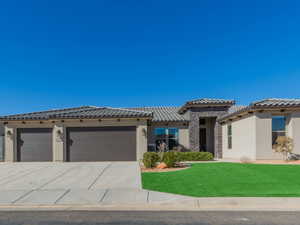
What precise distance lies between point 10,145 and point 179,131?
13.5m

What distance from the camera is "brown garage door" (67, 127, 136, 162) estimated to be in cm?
1441

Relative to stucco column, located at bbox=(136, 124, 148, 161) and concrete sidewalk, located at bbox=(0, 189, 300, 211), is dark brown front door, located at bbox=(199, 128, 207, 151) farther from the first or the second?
concrete sidewalk, located at bbox=(0, 189, 300, 211)

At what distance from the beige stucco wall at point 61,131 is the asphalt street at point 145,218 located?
30.9 feet

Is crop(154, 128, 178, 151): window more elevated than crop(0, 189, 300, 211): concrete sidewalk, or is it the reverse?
crop(154, 128, 178, 151): window

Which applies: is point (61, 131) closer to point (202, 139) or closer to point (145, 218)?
point (145, 218)

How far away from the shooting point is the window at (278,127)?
39.8 ft

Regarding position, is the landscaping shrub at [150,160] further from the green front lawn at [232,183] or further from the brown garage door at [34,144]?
the brown garage door at [34,144]

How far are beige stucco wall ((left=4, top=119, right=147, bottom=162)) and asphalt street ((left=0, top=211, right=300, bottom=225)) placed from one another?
9.41m

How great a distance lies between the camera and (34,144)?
14812 mm

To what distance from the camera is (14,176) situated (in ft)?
30.7

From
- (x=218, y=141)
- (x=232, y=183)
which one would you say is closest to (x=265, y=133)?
(x=218, y=141)

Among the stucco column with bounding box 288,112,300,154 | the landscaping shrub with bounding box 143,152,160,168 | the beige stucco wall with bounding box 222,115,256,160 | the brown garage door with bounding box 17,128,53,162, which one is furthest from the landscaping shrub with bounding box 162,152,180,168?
the brown garage door with bounding box 17,128,53,162

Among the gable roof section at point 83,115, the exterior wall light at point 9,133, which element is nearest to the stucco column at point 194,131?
the gable roof section at point 83,115

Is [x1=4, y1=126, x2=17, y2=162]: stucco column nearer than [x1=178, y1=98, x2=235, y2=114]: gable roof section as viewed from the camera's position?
Yes
